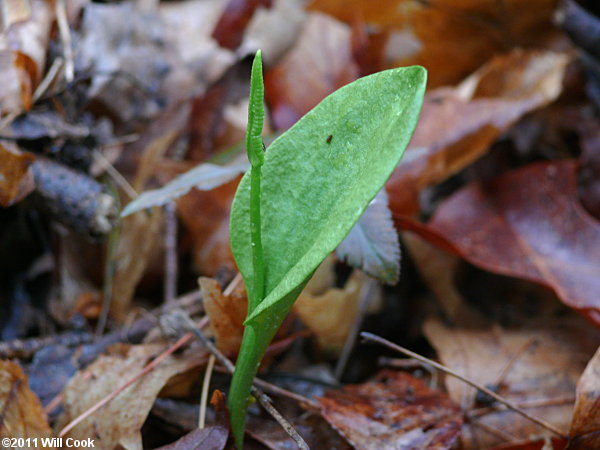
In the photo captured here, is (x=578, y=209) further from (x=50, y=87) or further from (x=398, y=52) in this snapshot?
(x=50, y=87)

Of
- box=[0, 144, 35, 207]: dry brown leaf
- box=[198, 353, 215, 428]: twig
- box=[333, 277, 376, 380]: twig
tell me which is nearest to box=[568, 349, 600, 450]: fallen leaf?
box=[333, 277, 376, 380]: twig

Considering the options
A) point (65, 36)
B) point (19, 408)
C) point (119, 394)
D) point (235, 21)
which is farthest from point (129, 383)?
point (235, 21)

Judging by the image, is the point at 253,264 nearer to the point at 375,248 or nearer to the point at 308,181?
the point at 308,181

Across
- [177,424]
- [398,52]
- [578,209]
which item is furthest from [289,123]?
[177,424]

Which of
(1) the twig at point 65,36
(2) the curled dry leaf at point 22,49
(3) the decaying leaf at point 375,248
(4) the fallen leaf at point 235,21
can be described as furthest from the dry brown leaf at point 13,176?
(4) the fallen leaf at point 235,21

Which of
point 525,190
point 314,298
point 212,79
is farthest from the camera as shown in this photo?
point 212,79

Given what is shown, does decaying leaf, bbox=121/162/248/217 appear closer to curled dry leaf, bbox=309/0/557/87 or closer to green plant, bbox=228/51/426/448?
green plant, bbox=228/51/426/448
